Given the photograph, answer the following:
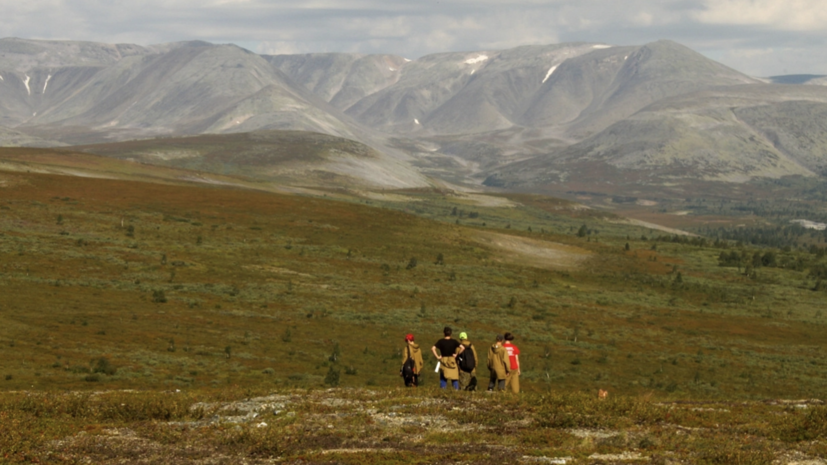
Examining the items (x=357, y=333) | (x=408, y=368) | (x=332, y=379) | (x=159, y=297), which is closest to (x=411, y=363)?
(x=408, y=368)

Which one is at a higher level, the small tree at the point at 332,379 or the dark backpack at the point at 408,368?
the dark backpack at the point at 408,368

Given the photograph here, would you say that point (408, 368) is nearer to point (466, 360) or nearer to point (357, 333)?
point (466, 360)

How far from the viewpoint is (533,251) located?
109m

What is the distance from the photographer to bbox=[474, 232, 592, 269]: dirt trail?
102 meters

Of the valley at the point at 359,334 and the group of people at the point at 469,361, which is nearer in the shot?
the valley at the point at 359,334

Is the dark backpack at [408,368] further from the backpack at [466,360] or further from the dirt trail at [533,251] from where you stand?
the dirt trail at [533,251]

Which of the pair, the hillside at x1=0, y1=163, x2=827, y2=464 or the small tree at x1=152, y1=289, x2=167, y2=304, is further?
the small tree at x1=152, y1=289, x2=167, y2=304

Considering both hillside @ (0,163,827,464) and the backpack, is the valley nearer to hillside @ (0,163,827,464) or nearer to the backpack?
hillside @ (0,163,827,464)

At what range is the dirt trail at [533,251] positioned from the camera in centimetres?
10194

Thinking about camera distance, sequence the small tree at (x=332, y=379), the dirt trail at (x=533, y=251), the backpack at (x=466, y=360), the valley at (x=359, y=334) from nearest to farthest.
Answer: the valley at (x=359, y=334), the backpack at (x=466, y=360), the small tree at (x=332, y=379), the dirt trail at (x=533, y=251)

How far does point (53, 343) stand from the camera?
40500 mm

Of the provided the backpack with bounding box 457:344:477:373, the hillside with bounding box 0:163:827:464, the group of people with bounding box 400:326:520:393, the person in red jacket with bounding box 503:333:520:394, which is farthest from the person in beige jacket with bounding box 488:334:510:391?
the hillside with bounding box 0:163:827:464

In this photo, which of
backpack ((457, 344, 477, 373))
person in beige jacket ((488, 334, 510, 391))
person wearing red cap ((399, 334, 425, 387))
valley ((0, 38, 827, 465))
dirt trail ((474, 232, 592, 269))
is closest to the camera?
valley ((0, 38, 827, 465))

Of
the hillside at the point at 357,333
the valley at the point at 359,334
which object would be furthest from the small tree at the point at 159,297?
the valley at the point at 359,334
